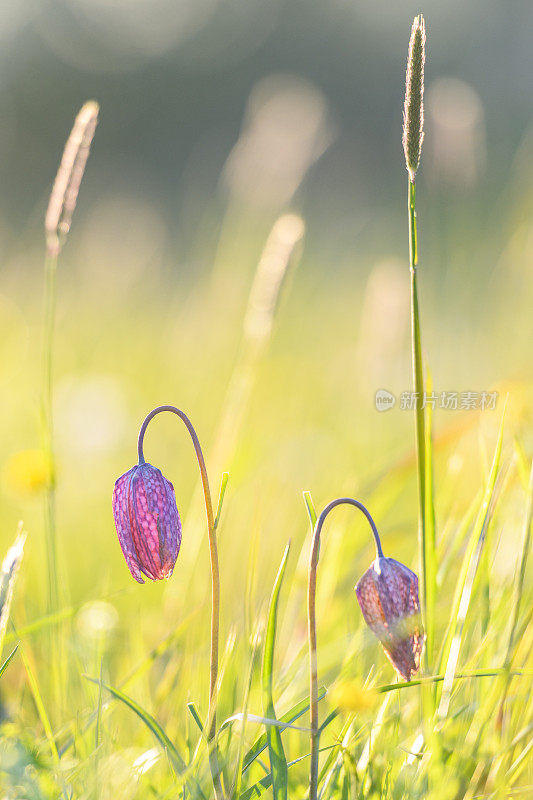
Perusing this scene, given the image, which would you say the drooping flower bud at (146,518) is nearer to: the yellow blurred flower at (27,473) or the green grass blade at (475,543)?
the green grass blade at (475,543)

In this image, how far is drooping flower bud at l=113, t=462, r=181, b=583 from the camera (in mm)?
1088

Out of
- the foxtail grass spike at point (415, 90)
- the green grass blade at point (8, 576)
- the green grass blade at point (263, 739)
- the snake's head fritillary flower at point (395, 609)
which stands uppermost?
the foxtail grass spike at point (415, 90)

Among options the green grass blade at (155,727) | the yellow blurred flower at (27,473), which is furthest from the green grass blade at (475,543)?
the yellow blurred flower at (27,473)

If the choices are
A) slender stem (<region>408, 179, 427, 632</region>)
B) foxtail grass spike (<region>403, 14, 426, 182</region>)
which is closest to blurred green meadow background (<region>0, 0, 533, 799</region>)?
slender stem (<region>408, 179, 427, 632</region>)

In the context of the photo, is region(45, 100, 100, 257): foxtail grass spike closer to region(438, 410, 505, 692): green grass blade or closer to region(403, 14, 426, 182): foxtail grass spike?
region(403, 14, 426, 182): foxtail grass spike

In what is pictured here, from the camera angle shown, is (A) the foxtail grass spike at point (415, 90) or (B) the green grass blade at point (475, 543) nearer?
(A) the foxtail grass spike at point (415, 90)

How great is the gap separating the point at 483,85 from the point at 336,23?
3.84 m

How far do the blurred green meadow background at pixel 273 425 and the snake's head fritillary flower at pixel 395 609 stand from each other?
0.07m

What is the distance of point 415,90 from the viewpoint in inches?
37.2

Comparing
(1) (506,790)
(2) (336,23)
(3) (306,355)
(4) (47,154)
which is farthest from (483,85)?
(1) (506,790)

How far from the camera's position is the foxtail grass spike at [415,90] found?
94cm

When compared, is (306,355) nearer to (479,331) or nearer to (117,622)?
(479,331)

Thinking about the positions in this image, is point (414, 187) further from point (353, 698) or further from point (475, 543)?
point (353, 698)

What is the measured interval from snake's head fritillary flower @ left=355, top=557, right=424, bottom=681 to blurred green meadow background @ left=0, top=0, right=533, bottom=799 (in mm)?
75
